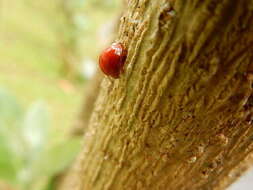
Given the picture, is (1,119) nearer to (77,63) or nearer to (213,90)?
(213,90)

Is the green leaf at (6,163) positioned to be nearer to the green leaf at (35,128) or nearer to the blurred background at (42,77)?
the blurred background at (42,77)

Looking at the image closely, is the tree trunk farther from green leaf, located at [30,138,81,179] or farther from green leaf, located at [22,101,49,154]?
green leaf, located at [22,101,49,154]

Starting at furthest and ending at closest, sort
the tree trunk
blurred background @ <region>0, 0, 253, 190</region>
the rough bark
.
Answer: blurred background @ <region>0, 0, 253, 190</region> → the rough bark → the tree trunk

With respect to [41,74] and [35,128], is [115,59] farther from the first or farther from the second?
[41,74]

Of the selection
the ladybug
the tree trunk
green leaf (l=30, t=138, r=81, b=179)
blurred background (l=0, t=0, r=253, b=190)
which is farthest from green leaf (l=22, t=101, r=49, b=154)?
the ladybug

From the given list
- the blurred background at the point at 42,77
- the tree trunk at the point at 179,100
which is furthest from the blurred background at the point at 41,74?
the tree trunk at the point at 179,100

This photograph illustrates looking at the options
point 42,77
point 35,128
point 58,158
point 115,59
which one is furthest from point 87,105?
point 42,77

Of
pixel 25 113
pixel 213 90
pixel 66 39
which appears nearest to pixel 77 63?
pixel 66 39

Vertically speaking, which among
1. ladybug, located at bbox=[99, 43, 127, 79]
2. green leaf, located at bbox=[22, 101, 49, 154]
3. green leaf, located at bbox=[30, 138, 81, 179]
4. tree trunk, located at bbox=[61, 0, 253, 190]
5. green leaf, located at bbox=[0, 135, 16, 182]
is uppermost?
green leaf, located at bbox=[22, 101, 49, 154]
